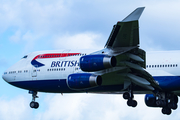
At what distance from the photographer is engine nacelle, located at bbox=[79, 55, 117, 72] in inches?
904

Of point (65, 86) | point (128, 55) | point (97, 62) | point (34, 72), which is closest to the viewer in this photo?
Answer: point (97, 62)

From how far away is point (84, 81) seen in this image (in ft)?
81.4

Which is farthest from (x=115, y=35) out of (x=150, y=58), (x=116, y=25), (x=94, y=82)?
(x=150, y=58)

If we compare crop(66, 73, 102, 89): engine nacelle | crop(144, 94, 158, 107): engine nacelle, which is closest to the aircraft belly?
crop(66, 73, 102, 89): engine nacelle

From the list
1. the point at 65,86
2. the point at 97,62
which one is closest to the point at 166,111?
the point at 65,86

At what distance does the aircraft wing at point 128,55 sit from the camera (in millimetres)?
22094

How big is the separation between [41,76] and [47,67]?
87cm

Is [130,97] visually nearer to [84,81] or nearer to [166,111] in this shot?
[84,81]

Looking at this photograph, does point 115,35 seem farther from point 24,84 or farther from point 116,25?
point 24,84

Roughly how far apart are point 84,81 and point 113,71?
2479 mm

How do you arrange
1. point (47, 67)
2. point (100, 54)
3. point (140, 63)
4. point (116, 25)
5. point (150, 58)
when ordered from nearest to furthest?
point (116, 25), point (100, 54), point (140, 63), point (150, 58), point (47, 67)

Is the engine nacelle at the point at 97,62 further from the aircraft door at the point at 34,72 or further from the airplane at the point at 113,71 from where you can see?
the aircraft door at the point at 34,72

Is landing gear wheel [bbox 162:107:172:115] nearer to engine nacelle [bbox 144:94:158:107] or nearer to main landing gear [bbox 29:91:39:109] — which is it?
engine nacelle [bbox 144:94:158:107]

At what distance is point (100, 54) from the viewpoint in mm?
23562
